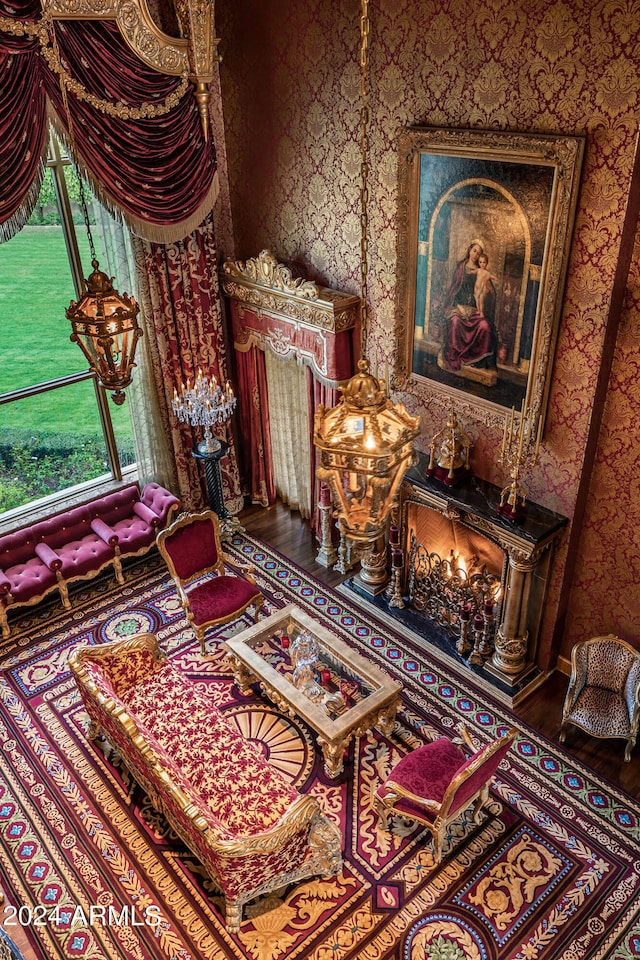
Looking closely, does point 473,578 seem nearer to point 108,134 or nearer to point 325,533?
point 325,533

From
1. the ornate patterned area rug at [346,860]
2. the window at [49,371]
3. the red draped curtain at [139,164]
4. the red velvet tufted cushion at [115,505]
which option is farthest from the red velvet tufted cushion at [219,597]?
the window at [49,371]

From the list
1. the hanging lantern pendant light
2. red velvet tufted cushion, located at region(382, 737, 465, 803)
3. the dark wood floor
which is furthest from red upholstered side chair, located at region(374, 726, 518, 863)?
the hanging lantern pendant light

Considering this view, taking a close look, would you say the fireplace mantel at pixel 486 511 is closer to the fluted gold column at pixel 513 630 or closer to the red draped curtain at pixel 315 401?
the fluted gold column at pixel 513 630

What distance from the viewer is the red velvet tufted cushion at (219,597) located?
20.3ft

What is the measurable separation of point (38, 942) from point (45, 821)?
787 millimetres

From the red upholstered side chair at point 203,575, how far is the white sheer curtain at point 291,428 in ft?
4.54

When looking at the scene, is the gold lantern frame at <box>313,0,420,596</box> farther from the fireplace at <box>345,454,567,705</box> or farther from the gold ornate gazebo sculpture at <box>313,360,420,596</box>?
the fireplace at <box>345,454,567,705</box>

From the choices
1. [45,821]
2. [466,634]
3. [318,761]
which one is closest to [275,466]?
[466,634]

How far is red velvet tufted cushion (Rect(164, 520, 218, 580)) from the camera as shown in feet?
21.2

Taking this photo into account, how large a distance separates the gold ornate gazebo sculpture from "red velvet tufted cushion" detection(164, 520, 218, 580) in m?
3.92

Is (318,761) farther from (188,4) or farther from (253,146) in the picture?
(188,4)

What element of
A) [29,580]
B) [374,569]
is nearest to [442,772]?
[374,569]

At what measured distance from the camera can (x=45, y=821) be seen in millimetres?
4969

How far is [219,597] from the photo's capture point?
6.32 m
